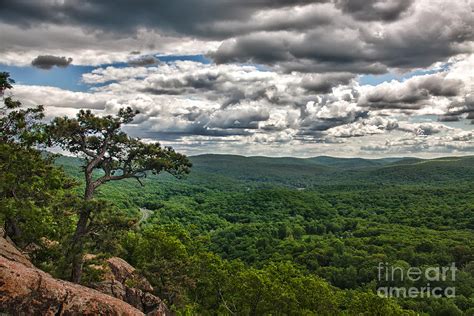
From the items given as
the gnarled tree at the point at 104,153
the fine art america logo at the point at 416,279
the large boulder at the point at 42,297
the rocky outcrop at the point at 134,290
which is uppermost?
the gnarled tree at the point at 104,153

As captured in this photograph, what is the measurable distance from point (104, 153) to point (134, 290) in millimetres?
12508

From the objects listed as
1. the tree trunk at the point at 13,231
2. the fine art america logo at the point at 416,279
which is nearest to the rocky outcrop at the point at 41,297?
the tree trunk at the point at 13,231

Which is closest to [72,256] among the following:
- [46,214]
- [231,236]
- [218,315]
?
[46,214]

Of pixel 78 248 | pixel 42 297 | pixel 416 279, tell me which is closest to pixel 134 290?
pixel 78 248

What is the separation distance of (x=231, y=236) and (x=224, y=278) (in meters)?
130

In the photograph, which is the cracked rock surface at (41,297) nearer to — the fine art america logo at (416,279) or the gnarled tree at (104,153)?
the gnarled tree at (104,153)

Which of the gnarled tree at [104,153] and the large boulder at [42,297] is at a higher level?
the gnarled tree at [104,153]

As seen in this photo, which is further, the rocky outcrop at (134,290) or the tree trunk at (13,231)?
the rocky outcrop at (134,290)

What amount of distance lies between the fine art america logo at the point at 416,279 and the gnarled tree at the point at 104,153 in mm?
105997

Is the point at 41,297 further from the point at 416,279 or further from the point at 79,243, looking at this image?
the point at 416,279

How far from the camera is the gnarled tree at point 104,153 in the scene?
26125mm

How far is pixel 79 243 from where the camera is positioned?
25.9 meters

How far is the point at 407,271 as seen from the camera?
415ft

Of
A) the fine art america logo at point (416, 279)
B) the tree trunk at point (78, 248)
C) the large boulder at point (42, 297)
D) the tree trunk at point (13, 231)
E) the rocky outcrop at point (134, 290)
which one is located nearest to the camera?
the large boulder at point (42, 297)
